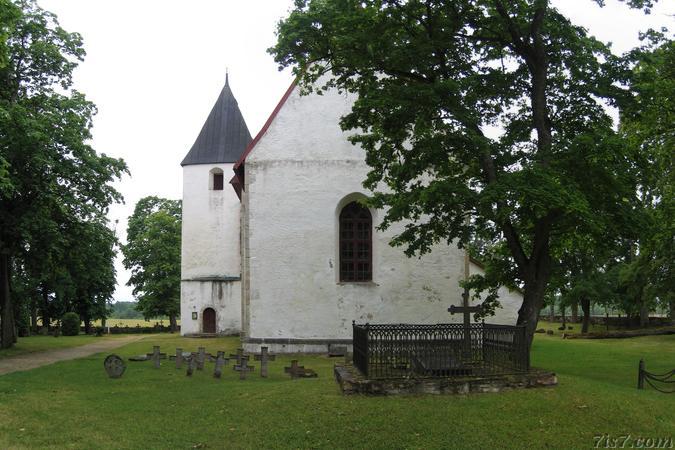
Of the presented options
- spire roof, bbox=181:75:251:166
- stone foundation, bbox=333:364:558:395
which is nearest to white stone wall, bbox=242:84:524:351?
stone foundation, bbox=333:364:558:395

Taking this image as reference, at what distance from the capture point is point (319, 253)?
75.9ft

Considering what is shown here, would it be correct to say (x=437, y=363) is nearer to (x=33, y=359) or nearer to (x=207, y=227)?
(x=33, y=359)

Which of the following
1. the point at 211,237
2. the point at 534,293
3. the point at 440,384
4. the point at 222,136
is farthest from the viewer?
the point at 222,136

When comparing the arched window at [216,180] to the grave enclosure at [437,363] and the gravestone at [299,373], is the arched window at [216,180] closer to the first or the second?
the gravestone at [299,373]

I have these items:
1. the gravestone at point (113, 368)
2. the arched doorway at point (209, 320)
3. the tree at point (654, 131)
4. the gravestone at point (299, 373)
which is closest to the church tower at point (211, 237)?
the arched doorway at point (209, 320)

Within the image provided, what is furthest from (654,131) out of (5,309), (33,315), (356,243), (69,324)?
(33,315)

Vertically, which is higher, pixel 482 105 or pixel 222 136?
pixel 222 136

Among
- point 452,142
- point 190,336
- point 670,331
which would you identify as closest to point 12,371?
point 452,142

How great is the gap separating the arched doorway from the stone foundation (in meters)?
27.7

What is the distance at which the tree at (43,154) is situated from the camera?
79.7 feet

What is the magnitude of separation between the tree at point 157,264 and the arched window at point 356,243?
1161 inches

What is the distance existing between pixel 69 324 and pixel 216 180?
613 inches

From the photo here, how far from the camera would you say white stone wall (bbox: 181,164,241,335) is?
38.8m

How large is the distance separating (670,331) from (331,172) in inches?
1070
